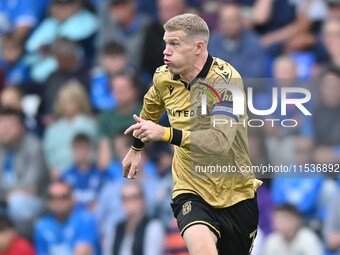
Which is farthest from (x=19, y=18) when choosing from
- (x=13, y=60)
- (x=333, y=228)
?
(x=333, y=228)

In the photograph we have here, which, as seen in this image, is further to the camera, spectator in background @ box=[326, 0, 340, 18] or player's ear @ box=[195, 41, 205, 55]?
spectator in background @ box=[326, 0, 340, 18]

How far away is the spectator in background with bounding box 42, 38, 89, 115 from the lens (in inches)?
589

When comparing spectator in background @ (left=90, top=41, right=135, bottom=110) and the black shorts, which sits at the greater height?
spectator in background @ (left=90, top=41, right=135, bottom=110)

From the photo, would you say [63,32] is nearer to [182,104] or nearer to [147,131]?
[182,104]

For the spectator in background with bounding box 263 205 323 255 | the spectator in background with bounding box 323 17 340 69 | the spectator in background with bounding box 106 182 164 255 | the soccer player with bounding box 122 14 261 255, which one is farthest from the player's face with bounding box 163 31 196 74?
the spectator in background with bounding box 323 17 340 69

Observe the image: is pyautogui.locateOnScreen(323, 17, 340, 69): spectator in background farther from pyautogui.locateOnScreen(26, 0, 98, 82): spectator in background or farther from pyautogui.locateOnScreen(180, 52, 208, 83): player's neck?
pyautogui.locateOnScreen(180, 52, 208, 83): player's neck

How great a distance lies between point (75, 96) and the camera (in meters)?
14.4

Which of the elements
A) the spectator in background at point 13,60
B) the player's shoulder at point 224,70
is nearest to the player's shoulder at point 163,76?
the player's shoulder at point 224,70

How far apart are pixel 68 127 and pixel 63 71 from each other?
3.13ft

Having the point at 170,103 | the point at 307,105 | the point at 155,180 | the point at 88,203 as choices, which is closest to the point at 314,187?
the point at 307,105

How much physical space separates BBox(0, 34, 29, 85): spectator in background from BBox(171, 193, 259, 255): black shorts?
708 centimetres

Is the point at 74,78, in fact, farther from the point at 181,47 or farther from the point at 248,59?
the point at 181,47

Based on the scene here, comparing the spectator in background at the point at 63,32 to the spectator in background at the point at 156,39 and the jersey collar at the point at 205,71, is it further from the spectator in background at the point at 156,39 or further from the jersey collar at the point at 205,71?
the jersey collar at the point at 205,71

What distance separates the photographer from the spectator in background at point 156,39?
1431 cm
